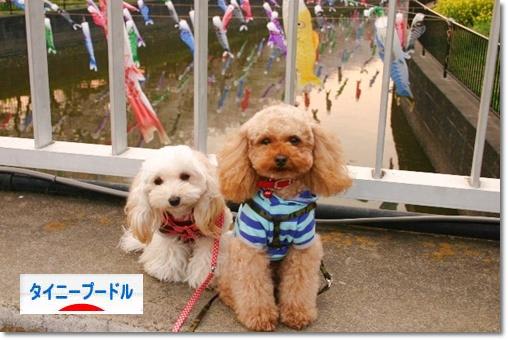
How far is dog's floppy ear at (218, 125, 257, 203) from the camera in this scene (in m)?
1.84

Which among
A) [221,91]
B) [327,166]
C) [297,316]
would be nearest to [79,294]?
[297,316]

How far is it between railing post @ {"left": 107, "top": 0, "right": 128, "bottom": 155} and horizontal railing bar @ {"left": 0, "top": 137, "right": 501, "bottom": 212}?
0.12 meters

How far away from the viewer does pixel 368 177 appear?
2.55 m

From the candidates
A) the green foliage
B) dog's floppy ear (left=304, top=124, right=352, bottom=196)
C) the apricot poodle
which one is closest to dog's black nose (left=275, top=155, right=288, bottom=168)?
the apricot poodle

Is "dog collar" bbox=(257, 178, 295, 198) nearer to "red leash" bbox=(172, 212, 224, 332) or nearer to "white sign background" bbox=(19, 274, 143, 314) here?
"red leash" bbox=(172, 212, 224, 332)

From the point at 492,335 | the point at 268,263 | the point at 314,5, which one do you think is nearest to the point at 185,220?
the point at 268,263

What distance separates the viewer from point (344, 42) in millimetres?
3654

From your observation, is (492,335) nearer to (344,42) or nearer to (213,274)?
(213,274)

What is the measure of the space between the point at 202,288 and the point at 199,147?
79cm

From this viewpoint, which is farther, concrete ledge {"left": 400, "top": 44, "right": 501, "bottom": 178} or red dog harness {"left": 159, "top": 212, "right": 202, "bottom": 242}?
concrete ledge {"left": 400, "top": 44, "right": 501, "bottom": 178}

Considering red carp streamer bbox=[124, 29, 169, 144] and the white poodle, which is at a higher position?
red carp streamer bbox=[124, 29, 169, 144]

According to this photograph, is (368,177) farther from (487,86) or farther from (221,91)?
(221,91)

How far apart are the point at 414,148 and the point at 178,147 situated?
370cm

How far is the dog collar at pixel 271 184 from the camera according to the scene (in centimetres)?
187
